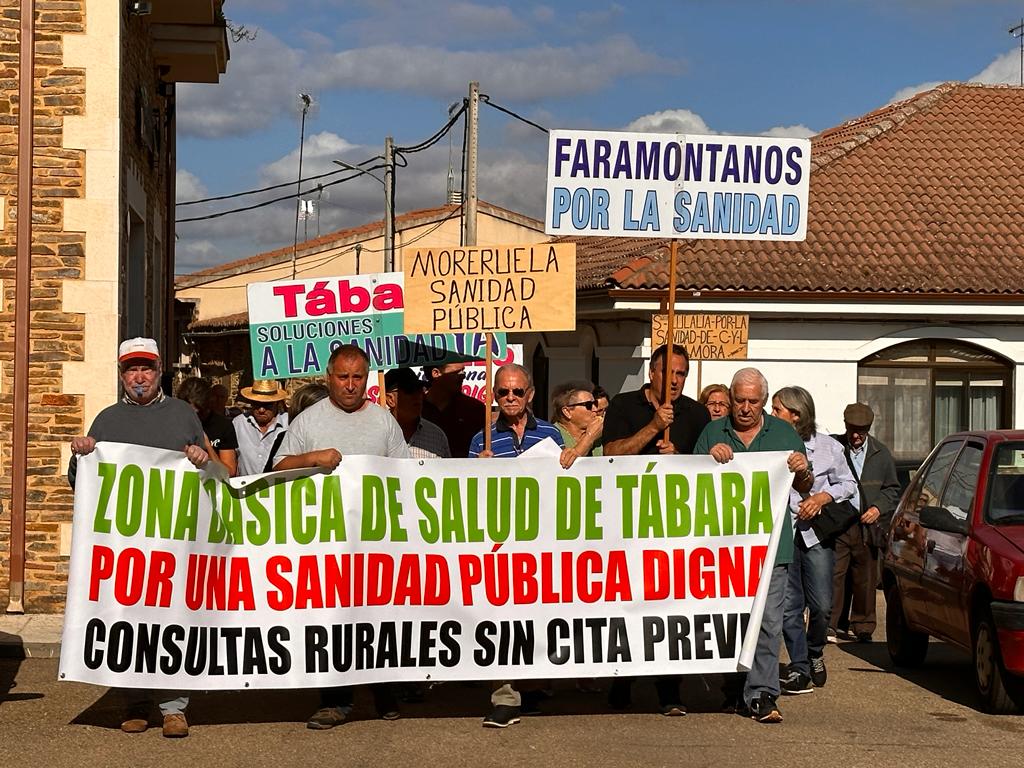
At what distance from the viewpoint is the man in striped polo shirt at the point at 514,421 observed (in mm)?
8688

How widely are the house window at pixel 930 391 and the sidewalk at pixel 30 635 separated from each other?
48.1ft

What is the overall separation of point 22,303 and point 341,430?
505cm

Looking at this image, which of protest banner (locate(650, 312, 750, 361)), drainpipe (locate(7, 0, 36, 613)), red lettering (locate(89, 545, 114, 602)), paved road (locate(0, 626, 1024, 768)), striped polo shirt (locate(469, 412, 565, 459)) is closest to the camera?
paved road (locate(0, 626, 1024, 768))

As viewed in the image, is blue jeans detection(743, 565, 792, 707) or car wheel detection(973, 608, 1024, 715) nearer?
blue jeans detection(743, 565, 792, 707)

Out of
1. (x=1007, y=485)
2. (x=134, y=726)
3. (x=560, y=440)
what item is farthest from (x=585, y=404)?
(x=134, y=726)

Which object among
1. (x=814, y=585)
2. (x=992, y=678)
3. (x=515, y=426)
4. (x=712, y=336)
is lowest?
(x=992, y=678)

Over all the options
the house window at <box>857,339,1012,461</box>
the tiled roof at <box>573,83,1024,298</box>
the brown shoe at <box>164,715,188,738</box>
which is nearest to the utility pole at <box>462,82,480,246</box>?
the tiled roof at <box>573,83,1024,298</box>

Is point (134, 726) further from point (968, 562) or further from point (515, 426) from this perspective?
point (968, 562)

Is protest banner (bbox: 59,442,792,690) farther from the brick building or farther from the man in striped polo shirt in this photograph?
the brick building

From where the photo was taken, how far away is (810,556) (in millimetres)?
9938

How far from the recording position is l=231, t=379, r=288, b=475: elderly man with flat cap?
11141 mm

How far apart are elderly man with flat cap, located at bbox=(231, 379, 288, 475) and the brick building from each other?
65.1 inches

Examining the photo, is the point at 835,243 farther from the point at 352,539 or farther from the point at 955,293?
the point at 352,539

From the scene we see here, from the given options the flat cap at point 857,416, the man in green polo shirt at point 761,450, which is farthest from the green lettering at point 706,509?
the flat cap at point 857,416
